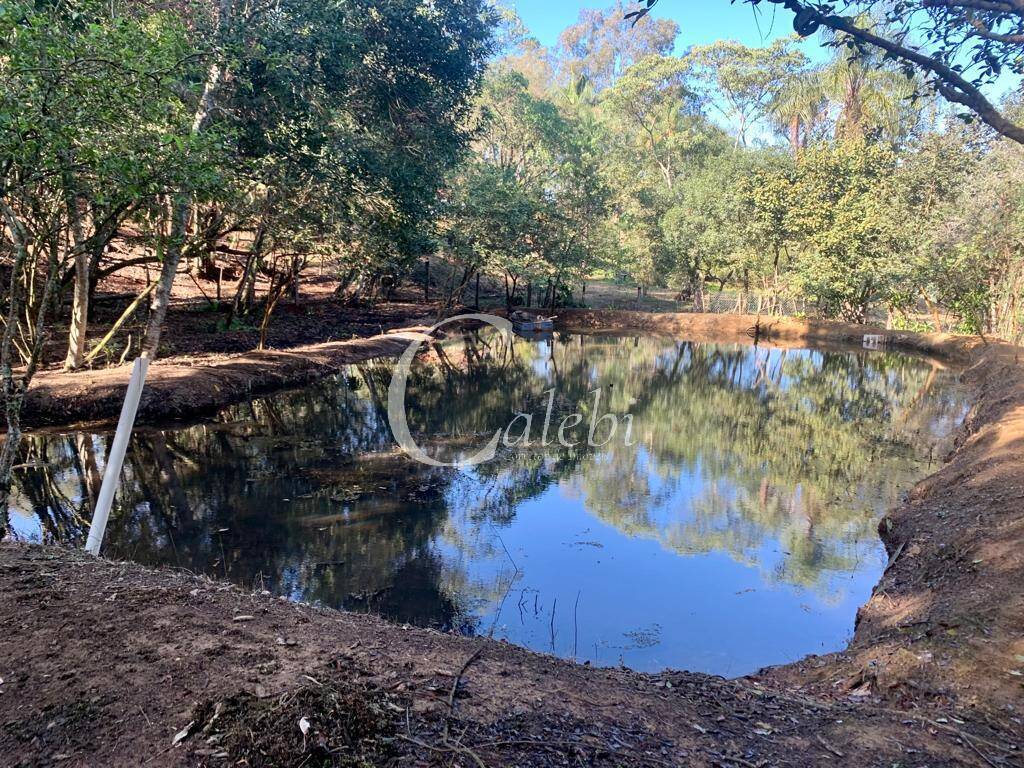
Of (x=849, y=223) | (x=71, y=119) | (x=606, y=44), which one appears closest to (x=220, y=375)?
(x=71, y=119)

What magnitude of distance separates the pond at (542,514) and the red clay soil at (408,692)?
1.31 m

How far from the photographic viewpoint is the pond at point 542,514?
5816mm

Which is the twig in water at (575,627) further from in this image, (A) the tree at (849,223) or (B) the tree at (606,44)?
(B) the tree at (606,44)

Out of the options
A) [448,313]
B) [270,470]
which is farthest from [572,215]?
[270,470]

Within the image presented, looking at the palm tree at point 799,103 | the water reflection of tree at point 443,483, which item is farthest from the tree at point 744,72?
the water reflection of tree at point 443,483

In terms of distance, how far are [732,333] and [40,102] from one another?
87.9ft

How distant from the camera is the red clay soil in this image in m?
2.35

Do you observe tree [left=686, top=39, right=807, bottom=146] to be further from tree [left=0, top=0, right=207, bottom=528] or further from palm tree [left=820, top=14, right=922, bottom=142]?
tree [left=0, top=0, right=207, bottom=528]

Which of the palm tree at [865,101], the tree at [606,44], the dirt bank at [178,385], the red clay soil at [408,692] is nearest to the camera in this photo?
the red clay soil at [408,692]

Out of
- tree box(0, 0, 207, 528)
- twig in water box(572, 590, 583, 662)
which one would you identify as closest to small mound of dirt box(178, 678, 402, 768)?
twig in water box(572, 590, 583, 662)

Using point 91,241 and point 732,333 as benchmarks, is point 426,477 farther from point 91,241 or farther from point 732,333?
point 732,333

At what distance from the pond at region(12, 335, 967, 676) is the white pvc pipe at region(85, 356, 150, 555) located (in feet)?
2.39

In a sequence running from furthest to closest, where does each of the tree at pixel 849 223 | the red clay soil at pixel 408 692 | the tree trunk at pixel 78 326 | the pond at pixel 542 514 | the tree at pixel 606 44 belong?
1. the tree at pixel 606 44
2. the tree at pixel 849 223
3. the tree trunk at pixel 78 326
4. the pond at pixel 542 514
5. the red clay soil at pixel 408 692

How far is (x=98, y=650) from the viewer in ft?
9.64
